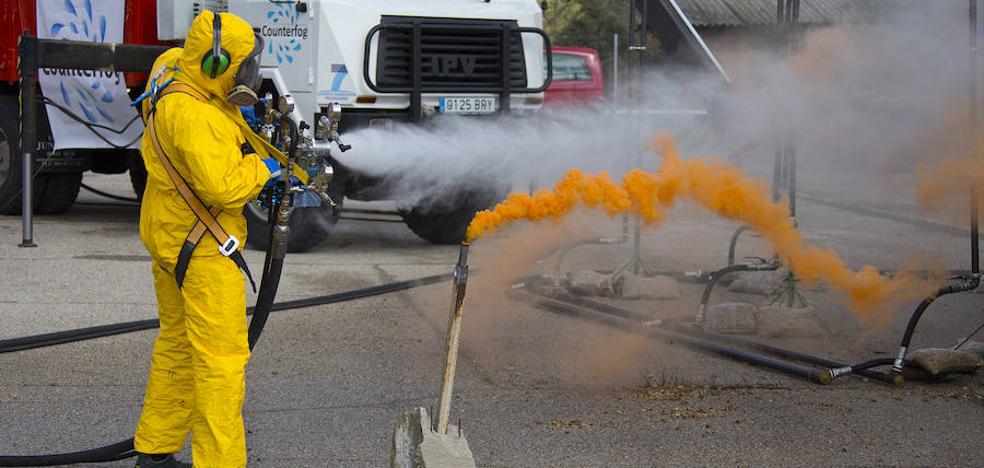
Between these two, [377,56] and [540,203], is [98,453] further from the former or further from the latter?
[377,56]

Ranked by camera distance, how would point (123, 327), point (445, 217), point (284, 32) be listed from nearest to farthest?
1. point (123, 327)
2. point (284, 32)
3. point (445, 217)

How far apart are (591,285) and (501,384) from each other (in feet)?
7.68

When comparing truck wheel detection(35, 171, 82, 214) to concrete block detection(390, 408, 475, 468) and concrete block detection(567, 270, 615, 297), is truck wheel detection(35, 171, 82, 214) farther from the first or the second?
concrete block detection(390, 408, 475, 468)

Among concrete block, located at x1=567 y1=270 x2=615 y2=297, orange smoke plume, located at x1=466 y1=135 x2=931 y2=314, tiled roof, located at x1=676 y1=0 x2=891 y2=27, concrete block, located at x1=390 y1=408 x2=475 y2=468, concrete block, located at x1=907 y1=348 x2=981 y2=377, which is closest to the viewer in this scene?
concrete block, located at x1=390 y1=408 x2=475 y2=468

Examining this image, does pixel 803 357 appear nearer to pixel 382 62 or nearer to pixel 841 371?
pixel 841 371

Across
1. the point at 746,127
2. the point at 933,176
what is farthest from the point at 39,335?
the point at 933,176

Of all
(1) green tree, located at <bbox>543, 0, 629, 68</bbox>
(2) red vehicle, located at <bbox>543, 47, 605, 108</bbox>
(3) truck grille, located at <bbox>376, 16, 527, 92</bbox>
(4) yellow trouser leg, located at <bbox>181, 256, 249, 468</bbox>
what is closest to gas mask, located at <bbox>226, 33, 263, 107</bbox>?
(4) yellow trouser leg, located at <bbox>181, 256, 249, 468</bbox>

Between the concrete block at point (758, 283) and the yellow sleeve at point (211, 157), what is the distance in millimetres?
5096

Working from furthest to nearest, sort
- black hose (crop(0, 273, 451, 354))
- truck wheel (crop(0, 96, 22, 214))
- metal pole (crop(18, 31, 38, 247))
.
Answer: truck wheel (crop(0, 96, 22, 214)) → metal pole (crop(18, 31, 38, 247)) → black hose (crop(0, 273, 451, 354))

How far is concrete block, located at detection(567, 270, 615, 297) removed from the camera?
27.2ft

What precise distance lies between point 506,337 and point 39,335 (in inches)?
113

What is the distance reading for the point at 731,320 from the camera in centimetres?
724

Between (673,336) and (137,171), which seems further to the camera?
(137,171)

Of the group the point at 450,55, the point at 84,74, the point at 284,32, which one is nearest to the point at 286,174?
the point at 284,32
